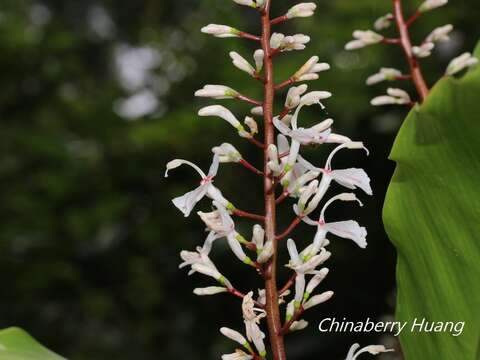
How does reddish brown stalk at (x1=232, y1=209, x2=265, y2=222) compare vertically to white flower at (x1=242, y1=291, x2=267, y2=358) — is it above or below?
above

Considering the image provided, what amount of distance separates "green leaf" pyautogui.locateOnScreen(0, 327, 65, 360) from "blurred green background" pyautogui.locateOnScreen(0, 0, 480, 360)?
2.61m

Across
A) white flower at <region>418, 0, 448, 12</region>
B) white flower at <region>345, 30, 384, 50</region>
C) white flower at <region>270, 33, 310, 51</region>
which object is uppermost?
white flower at <region>418, 0, 448, 12</region>

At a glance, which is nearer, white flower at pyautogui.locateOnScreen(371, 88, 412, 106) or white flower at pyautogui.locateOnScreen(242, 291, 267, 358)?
white flower at pyautogui.locateOnScreen(242, 291, 267, 358)

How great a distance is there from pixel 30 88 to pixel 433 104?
502cm

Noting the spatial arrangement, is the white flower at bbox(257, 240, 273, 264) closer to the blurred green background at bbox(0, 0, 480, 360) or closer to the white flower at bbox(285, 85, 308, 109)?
the white flower at bbox(285, 85, 308, 109)

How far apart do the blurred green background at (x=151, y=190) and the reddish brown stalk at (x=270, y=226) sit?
7.99ft

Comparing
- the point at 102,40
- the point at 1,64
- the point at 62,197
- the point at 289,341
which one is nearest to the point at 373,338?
the point at 289,341

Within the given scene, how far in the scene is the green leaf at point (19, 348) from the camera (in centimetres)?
115

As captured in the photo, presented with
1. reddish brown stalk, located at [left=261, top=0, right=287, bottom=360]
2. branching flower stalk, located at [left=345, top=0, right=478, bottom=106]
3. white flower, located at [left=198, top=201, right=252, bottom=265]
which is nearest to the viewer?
reddish brown stalk, located at [left=261, top=0, right=287, bottom=360]

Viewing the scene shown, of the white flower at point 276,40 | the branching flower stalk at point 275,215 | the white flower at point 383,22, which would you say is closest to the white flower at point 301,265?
the branching flower stalk at point 275,215

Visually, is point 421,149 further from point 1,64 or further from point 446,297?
point 1,64

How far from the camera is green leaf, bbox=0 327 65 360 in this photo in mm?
1148

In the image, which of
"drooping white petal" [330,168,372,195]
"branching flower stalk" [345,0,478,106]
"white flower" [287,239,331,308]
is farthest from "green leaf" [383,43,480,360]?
"branching flower stalk" [345,0,478,106]

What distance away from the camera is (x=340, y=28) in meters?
4.17
